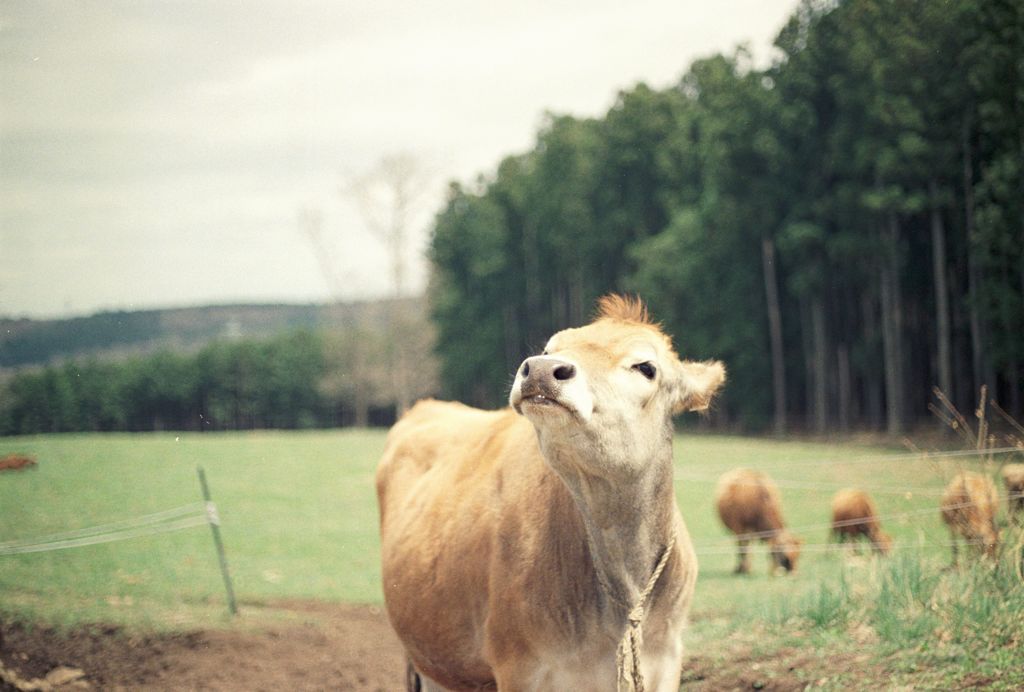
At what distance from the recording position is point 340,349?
157 feet

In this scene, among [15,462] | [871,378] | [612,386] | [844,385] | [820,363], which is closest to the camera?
[612,386]

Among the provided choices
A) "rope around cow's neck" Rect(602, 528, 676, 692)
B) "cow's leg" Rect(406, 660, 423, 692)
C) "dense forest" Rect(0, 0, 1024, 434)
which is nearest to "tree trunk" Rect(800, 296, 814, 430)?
"dense forest" Rect(0, 0, 1024, 434)

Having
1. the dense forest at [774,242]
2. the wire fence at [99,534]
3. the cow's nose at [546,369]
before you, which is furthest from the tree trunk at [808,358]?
the cow's nose at [546,369]

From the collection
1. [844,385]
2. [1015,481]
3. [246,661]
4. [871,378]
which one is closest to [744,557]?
[1015,481]

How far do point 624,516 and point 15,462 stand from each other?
697cm

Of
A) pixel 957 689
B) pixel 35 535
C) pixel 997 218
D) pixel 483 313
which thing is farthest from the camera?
pixel 483 313

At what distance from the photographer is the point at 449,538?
4184 millimetres

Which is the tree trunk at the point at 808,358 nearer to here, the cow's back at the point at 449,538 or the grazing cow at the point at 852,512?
the grazing cow at the point at 852,512

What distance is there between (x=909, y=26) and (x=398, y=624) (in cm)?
958

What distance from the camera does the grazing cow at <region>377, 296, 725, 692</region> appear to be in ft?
10.1

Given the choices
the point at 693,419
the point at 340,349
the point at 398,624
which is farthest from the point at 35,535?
the point at 340,349

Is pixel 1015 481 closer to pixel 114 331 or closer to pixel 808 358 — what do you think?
pixel 114 331

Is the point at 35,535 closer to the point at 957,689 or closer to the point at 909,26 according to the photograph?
the point at 957,689

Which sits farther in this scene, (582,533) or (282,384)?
(282,384)
